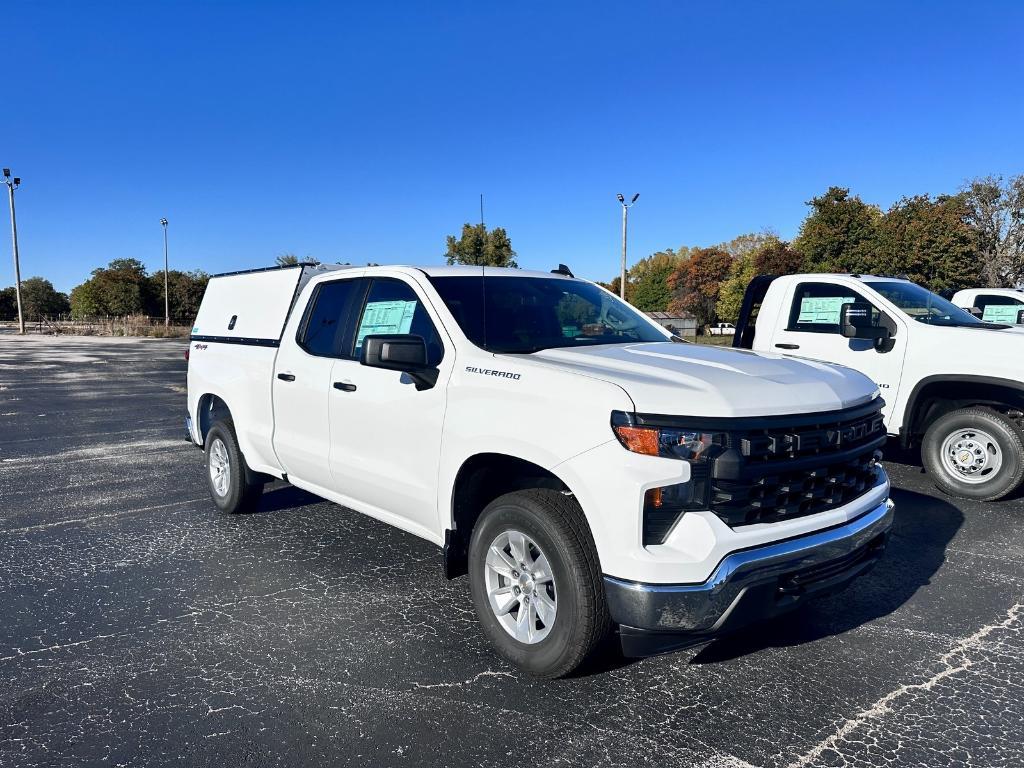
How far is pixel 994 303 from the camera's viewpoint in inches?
489

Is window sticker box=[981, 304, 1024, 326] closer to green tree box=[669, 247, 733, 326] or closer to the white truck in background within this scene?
the white truck in background

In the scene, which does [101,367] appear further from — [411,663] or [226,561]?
[411,663]

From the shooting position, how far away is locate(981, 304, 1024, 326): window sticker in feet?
39.5

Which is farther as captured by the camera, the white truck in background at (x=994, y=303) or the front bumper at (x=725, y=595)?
the white truck in background at (x=994, y=303)

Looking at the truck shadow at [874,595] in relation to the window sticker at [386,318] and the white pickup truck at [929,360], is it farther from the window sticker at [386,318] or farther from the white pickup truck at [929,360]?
the window sticker at [386,318]

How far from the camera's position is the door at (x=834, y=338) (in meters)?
6.94

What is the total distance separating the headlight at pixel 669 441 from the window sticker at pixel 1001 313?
11512 millimetres

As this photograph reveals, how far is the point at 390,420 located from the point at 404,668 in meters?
1.28

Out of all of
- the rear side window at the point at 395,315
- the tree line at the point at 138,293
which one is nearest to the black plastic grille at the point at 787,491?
the rear side window at the point at 395,315

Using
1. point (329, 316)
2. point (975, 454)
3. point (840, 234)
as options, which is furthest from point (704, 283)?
point (329, 316)

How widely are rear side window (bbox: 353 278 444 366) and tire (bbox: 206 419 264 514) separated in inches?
72.9

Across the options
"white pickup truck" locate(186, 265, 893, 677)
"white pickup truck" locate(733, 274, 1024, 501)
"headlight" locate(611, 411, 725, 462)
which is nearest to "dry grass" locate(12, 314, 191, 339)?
"white pickup truck" locate(733, 274, 1024, 501)

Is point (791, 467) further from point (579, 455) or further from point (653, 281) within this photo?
point (653, 281)

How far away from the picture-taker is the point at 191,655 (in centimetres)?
360
